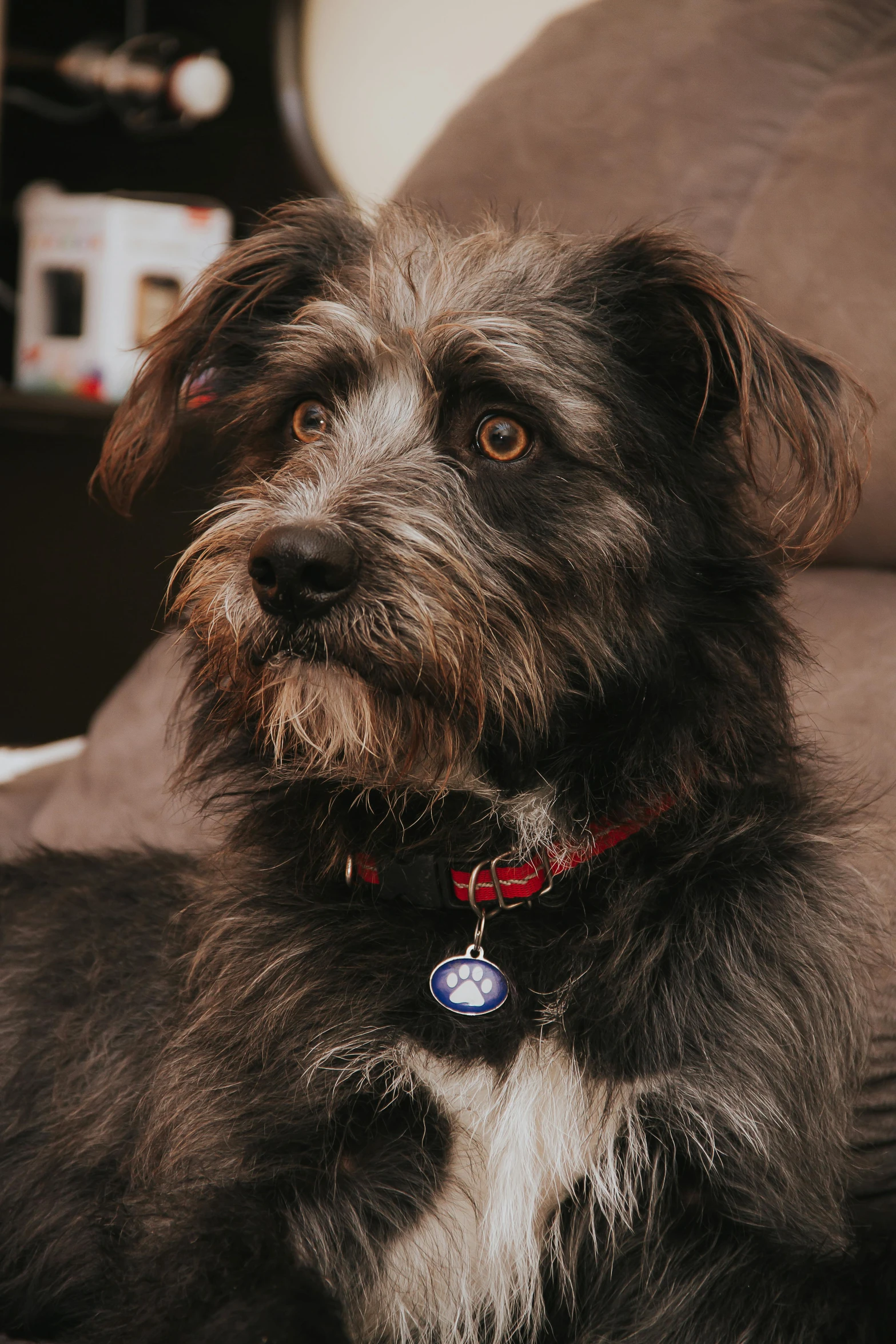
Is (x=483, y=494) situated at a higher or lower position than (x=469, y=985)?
higher

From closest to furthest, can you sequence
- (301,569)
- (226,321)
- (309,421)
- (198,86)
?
(301,569)
(309,421)
(226,321)
(198,86)

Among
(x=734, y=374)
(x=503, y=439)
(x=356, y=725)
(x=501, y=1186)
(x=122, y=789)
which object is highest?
(x=734, y=374)

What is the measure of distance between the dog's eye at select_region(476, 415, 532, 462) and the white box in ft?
7.90

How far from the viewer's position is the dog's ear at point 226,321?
1.97 metres

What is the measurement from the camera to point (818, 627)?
2354 mm

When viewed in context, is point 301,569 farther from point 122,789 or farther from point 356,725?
point 122,789

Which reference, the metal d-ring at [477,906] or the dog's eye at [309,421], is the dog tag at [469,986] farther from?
the dog's eye at [309,421]

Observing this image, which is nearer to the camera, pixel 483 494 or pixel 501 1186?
pixel 501 1186

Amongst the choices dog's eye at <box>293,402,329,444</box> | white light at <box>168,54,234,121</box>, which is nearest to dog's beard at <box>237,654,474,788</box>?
dog's eye at <box>293,402,329,444</box>

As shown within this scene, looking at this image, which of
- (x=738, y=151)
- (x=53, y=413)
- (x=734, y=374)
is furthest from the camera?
(x=53, y=413)

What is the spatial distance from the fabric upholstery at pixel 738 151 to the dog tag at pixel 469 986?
123 cm

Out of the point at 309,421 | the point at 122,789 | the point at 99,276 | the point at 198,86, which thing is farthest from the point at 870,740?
the point at 198,86

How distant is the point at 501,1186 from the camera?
1490mm

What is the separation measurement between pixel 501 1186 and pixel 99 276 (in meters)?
3.31
